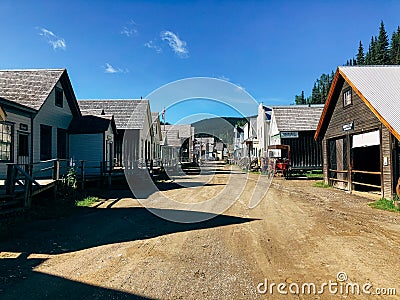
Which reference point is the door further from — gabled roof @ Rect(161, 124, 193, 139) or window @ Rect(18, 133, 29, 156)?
gabled roof @ Rect(161, 124, 193, 139)

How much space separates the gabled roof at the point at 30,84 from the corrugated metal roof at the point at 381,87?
14.3 metres

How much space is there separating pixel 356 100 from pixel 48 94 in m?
14.4

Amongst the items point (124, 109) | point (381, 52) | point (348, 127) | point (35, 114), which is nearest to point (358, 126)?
point (348, 127)

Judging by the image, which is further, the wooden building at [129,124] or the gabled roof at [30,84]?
the wooden building at [129,124]

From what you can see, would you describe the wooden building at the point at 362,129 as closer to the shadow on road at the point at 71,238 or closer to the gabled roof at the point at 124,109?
the shadow on road at the point at 71,238

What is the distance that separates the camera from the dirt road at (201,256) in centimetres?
426

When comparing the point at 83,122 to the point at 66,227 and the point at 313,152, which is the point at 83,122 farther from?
the point at 313,152

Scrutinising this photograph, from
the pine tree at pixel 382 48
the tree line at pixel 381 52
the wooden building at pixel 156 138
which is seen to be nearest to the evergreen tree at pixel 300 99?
the tree line at pixel 381 52

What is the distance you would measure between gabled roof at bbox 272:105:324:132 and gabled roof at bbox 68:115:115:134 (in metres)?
15.1

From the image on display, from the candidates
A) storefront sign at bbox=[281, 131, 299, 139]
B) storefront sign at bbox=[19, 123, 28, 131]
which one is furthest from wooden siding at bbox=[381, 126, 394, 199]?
storefront sign at bbox=[281, 131, 299, 139]

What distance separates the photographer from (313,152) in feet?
92.2

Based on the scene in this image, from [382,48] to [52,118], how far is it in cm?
8987

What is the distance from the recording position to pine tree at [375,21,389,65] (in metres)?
81.5

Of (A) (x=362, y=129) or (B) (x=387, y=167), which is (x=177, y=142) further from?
(B) (x=387, y=167)
